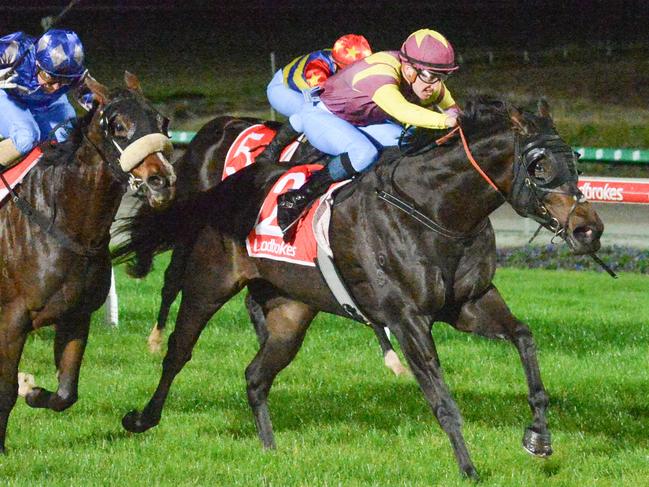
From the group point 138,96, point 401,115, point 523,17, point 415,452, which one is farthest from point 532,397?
point 523,17

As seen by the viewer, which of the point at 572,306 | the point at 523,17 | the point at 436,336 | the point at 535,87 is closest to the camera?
the point at 436,336

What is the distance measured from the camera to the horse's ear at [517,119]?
5.43m

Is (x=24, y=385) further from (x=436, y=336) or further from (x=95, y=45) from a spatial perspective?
(x=95, y=45)

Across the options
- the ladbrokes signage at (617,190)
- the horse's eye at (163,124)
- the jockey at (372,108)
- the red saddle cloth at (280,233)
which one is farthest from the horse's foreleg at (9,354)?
the ladbrokes signage at (617,190)

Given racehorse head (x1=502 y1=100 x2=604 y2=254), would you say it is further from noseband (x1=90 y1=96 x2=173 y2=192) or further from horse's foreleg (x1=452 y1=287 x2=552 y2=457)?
noseband (x1=90 y1=96 x2=173 y2=192)

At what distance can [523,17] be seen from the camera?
27.8 m

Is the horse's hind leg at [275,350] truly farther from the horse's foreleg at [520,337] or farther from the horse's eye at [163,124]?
the horse's eye at [163,124]

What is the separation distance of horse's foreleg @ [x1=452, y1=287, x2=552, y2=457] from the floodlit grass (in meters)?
0.16

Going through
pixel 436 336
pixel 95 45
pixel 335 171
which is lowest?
pixel 95 45

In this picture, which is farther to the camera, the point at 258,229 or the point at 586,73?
the point at 586,73

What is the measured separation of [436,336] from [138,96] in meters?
4.30

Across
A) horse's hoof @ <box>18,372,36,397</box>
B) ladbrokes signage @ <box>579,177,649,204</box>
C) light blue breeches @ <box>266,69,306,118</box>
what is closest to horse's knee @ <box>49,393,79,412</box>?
horse's hoof @ <box>18,372,36,397</box>

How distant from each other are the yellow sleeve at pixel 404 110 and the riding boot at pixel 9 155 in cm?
177

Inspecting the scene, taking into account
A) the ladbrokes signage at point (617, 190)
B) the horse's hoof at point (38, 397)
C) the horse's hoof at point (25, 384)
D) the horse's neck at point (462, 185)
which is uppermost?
the horse's neck at point (462, 185)
